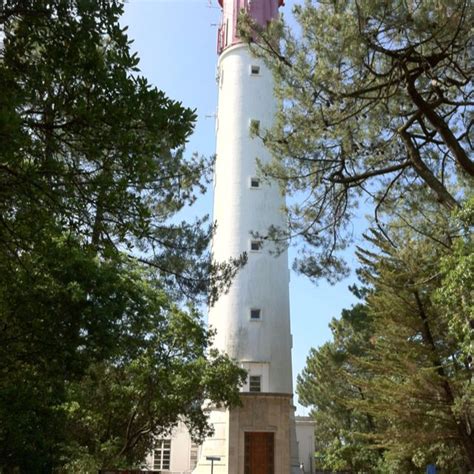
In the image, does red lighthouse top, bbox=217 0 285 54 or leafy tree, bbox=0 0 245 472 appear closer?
leafy tree, bbox=0 0 245 472

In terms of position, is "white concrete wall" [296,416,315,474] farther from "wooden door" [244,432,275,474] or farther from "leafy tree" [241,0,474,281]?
"leafy tree" [241,0,474,281]

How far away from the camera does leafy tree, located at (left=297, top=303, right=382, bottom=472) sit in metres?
24.3

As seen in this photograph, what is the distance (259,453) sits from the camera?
1733cm

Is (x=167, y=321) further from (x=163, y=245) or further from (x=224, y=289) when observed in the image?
(x=163, y=245)

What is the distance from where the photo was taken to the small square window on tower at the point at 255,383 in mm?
18641

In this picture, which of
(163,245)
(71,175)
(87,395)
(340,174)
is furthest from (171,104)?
(87,395)

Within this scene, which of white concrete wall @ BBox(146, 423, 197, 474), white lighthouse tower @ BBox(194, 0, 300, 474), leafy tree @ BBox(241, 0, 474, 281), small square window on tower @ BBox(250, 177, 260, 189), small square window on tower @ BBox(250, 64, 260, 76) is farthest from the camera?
white concrete wall @ BBox(146, 423, 197, 474)

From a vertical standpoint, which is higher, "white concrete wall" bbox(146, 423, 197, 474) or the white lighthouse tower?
the white lighthouse tower

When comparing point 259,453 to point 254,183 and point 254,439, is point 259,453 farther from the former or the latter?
point 254,183

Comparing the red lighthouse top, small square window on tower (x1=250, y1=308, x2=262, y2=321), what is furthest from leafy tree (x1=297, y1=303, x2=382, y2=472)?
the red lighthouse top

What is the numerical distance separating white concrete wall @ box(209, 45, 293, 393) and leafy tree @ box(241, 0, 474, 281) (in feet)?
22.7

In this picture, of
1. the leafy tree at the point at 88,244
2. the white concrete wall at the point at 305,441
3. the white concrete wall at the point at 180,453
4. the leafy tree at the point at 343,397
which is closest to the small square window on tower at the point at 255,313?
the leafy tree at the point at 88,244

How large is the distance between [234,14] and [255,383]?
15595mm

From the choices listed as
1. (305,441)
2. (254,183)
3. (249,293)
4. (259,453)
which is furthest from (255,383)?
(305,441)
